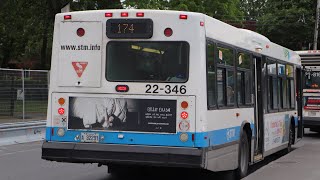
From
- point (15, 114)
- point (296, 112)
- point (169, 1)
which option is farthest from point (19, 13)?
point (296, 112)

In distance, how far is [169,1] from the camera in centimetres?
4700

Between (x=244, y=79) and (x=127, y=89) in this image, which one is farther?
(x=244, y=79)

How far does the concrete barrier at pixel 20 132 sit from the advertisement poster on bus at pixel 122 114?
9.38 metres

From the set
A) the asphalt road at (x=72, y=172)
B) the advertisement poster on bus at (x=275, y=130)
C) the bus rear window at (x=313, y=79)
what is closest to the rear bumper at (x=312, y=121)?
the bus rear window at (x=313, y=79)

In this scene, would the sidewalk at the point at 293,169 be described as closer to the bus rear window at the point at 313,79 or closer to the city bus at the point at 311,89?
the city bus at the point at 311,89

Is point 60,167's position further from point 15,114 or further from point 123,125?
point 15,114

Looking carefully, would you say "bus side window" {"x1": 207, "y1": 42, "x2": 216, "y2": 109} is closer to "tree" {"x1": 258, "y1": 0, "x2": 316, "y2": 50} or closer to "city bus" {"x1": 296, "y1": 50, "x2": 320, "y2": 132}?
"city bus" {"x1": 296, "y1": 50, "x2": 320, "y2": 132}

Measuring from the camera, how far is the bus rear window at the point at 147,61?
8405mm

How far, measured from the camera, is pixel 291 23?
146 feet

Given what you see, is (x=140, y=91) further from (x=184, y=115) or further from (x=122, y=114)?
(x=184, y=115)

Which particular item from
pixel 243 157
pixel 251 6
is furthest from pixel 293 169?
pixel 251 6

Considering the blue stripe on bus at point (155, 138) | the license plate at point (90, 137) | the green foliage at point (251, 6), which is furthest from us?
the green foliage at point (251, 6)

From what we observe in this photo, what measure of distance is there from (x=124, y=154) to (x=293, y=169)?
462cm

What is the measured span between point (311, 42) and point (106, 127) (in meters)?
41.2
